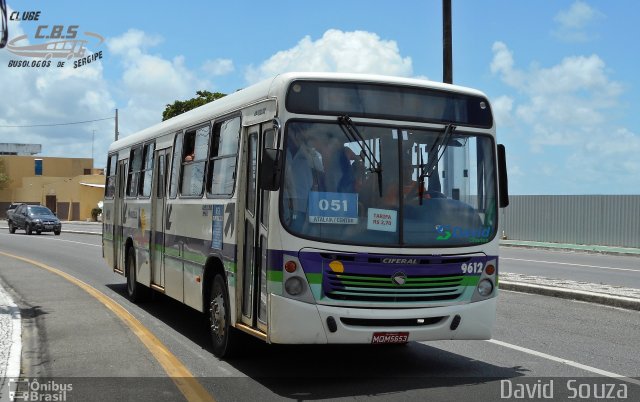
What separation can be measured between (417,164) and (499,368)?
2293mm

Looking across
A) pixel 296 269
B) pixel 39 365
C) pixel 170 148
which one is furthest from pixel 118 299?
pixel 296 269

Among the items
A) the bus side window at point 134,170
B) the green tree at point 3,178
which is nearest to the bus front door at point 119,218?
the bus side window at point 134,170

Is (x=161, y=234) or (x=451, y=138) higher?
(x=451, y=138)

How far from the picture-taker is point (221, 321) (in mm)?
8797

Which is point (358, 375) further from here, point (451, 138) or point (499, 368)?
point (451, 138)

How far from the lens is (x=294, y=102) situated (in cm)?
746

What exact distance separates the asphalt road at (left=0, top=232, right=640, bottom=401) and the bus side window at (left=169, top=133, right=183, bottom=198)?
6.24 feet

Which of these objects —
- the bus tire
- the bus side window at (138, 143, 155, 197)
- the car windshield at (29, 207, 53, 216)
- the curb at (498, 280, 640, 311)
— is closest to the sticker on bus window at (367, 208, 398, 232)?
the bus side window at (138, 143, 155, 197)

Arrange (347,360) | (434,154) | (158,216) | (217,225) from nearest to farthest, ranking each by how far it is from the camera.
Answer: (434,154) < (347,360) < (217,225) < (158,216)

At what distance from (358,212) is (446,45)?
1182 cm

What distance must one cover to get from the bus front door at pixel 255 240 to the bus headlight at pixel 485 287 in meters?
2.13

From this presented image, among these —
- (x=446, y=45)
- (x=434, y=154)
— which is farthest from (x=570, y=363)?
(x=446, y=45)

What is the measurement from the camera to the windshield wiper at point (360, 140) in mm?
7508

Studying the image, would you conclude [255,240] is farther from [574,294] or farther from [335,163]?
[574,294]
